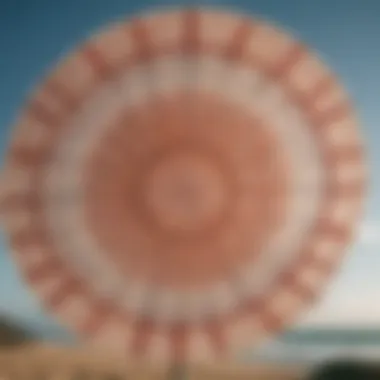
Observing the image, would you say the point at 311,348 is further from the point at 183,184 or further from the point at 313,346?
the point at 183,184

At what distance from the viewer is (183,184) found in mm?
2160

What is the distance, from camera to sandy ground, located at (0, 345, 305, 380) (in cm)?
210

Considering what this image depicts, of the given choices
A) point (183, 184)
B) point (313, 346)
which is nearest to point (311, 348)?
point (313, 346)

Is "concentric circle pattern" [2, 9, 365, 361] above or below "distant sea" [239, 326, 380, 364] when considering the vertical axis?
above

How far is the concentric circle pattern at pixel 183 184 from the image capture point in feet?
6.96

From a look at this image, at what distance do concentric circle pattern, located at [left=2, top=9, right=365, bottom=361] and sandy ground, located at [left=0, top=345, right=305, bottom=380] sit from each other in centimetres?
3

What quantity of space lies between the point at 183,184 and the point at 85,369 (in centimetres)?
40

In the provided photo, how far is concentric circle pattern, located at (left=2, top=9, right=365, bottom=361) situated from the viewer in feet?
6.96

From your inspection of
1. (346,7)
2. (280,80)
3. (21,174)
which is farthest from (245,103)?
(21,174)

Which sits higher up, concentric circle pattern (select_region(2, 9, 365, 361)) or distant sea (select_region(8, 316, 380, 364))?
concentric circle pattern (select_region(2, 9, 365, 361))

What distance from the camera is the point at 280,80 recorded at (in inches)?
84.5

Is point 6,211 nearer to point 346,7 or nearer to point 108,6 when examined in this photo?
point 108,6

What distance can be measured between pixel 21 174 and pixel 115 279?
277 millimetres

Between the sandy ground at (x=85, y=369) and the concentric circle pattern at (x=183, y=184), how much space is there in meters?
0.03
